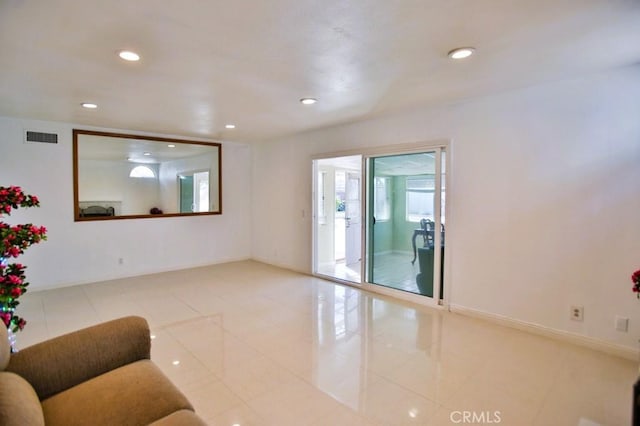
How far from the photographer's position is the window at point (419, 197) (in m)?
4.05

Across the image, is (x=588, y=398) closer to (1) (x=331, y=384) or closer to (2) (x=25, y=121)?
(1) (x=331, y=384)

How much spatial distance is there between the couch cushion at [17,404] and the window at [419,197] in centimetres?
385

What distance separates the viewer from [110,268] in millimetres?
5227

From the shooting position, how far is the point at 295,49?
2324mm

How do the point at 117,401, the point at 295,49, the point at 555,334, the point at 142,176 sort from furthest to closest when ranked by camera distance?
the point at 142,176
the point at 555,334
the point at 295,49
the point at 117,401

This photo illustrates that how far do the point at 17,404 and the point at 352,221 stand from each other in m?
5.53

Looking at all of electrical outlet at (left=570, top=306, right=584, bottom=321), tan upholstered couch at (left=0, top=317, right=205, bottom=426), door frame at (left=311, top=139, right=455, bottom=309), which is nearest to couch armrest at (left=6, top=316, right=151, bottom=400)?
tan upholstered couch at (left=0, top=317, right=205, bottom=426)

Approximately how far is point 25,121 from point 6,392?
4843 millimetres

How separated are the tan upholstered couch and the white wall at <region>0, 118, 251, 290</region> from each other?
12.9 feet

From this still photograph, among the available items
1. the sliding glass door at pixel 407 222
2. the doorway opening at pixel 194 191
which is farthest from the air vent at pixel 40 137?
the sliding glass door at pixel 407 222

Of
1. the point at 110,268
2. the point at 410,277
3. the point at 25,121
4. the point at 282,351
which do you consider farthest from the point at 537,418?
the point at 25,121

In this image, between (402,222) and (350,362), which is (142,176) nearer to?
(402,222)

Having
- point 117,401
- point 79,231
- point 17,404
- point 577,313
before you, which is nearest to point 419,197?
point 577,313

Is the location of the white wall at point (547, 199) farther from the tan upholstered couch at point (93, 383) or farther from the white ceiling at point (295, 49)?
the tan upholstered couch at point (93, 383)
